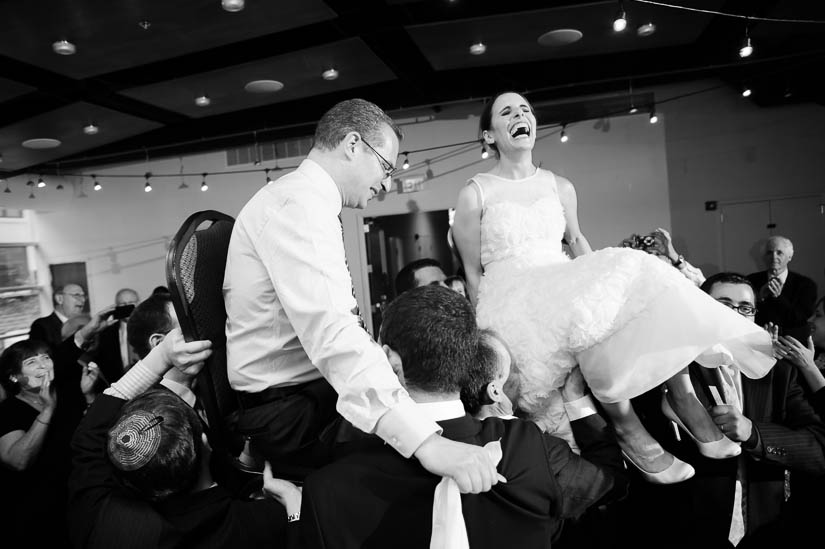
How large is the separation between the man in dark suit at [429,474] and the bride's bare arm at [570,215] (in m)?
1.45

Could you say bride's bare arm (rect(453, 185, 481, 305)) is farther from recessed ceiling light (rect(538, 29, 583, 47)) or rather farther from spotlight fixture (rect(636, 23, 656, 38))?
spotlight fixture (rect(636, 23, 656, 38))

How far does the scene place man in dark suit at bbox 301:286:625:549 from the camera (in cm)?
130

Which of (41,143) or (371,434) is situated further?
(41,143)

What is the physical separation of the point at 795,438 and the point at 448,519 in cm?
163

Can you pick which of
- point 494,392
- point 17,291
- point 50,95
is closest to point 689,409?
point 494,392

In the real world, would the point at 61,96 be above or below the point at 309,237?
above

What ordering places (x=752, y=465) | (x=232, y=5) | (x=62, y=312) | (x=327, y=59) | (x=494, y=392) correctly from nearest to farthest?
(x=494, y=392), (x=752, y=465), (x=232, y=5), (x=62, y=312), (x=327, y=59)

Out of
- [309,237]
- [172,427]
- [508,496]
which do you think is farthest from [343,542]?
[309,237]

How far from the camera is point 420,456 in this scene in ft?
4.17

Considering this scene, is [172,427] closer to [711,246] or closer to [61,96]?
[61,96]

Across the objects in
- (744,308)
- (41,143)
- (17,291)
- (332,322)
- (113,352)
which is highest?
(41,143)

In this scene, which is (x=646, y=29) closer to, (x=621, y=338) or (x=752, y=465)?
(x=752, y=465)

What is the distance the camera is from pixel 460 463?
1.21 m

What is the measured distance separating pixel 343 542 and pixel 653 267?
4.08 feet
